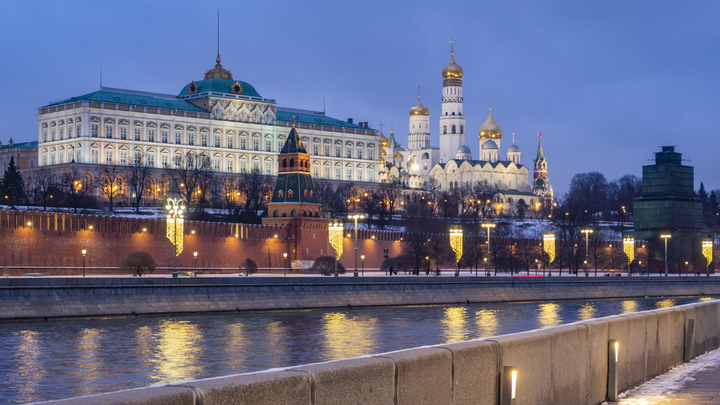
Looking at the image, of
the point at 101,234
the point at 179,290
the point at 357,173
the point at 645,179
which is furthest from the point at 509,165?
the point at 179,290

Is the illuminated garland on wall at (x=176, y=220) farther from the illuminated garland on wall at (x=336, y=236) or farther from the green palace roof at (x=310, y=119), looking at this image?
the green palace roof at (x=310, y=119)

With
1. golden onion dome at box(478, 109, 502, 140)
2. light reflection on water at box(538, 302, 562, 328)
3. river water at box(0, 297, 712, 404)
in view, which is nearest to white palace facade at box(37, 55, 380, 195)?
golden onion dome at box(478, 109, 502, 140)

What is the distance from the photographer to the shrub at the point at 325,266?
6650 cm

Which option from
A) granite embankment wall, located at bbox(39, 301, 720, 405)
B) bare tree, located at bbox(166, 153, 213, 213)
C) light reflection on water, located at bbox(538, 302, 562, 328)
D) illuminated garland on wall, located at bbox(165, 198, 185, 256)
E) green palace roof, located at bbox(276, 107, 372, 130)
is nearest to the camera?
granite embankment wall, located at bbox(39, 301, 720, 405)

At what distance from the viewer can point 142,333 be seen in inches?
1238

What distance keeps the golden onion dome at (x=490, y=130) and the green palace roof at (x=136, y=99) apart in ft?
223

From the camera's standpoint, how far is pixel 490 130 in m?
170

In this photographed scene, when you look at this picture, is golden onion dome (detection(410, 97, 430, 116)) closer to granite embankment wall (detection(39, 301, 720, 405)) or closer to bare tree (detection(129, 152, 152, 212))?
bare tree (detection(129, 152, 152, 212))

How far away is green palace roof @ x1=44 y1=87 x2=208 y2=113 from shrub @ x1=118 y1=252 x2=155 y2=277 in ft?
177

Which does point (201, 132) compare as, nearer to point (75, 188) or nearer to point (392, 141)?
point (75, 188)

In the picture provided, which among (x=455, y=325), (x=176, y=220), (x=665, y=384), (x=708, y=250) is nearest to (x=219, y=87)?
(x=708, y=250)

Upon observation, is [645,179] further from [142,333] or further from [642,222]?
[142,333]

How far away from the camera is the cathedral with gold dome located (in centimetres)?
15675

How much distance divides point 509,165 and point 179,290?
12817 centimetres
